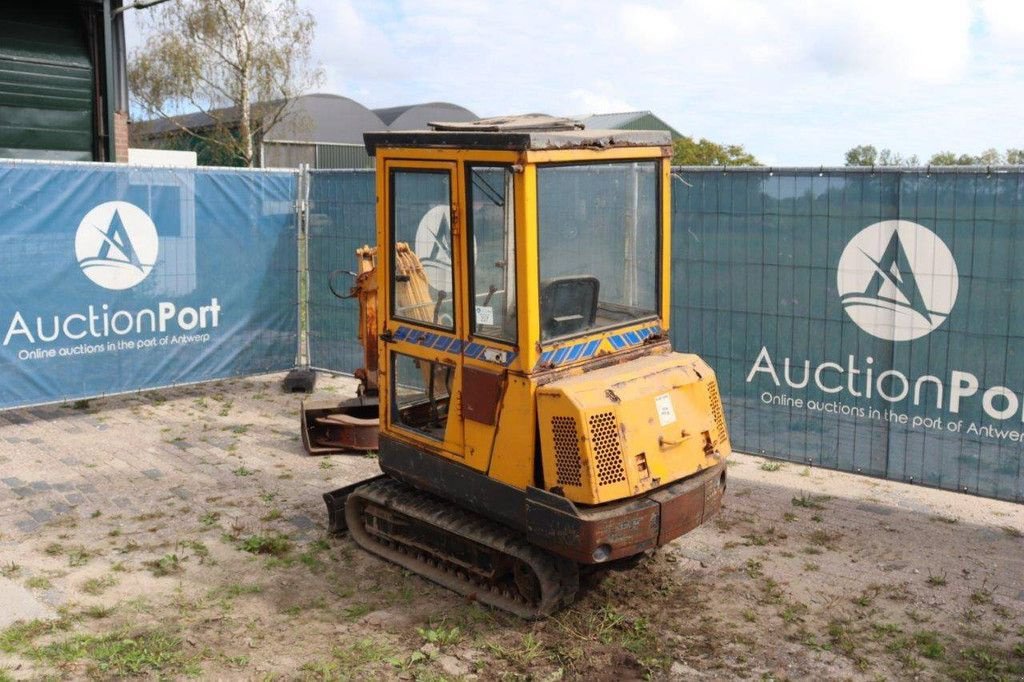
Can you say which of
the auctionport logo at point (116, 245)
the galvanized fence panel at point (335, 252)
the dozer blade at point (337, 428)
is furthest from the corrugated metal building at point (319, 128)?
the dozer blade at point (337, 428)

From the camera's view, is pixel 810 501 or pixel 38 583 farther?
pixel 810 501

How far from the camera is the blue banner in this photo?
400 inches

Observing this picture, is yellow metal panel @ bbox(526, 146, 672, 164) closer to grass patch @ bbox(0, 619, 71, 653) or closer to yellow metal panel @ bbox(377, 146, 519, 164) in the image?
yellow metal panel @ bbox(377, 146, 519, 164)

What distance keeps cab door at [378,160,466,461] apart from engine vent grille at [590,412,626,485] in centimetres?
97

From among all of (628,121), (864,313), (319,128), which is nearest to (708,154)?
(628,121)

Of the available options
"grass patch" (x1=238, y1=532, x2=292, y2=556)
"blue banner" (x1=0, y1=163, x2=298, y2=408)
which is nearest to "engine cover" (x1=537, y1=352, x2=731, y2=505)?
"grass patch" (x1=238, y1=532, x2=292, y2=556)

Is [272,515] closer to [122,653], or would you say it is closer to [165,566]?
[165,566]

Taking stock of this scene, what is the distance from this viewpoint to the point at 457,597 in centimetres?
633

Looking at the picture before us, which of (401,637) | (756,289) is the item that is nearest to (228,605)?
(401,637)

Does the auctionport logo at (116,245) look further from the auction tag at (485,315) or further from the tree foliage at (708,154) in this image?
the tree foliage at (708,154)

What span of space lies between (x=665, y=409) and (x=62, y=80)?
42.6 ft

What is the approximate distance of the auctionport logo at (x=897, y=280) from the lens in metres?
7.64

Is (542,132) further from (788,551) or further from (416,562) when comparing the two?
(788,551)

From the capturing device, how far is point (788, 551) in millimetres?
7016
